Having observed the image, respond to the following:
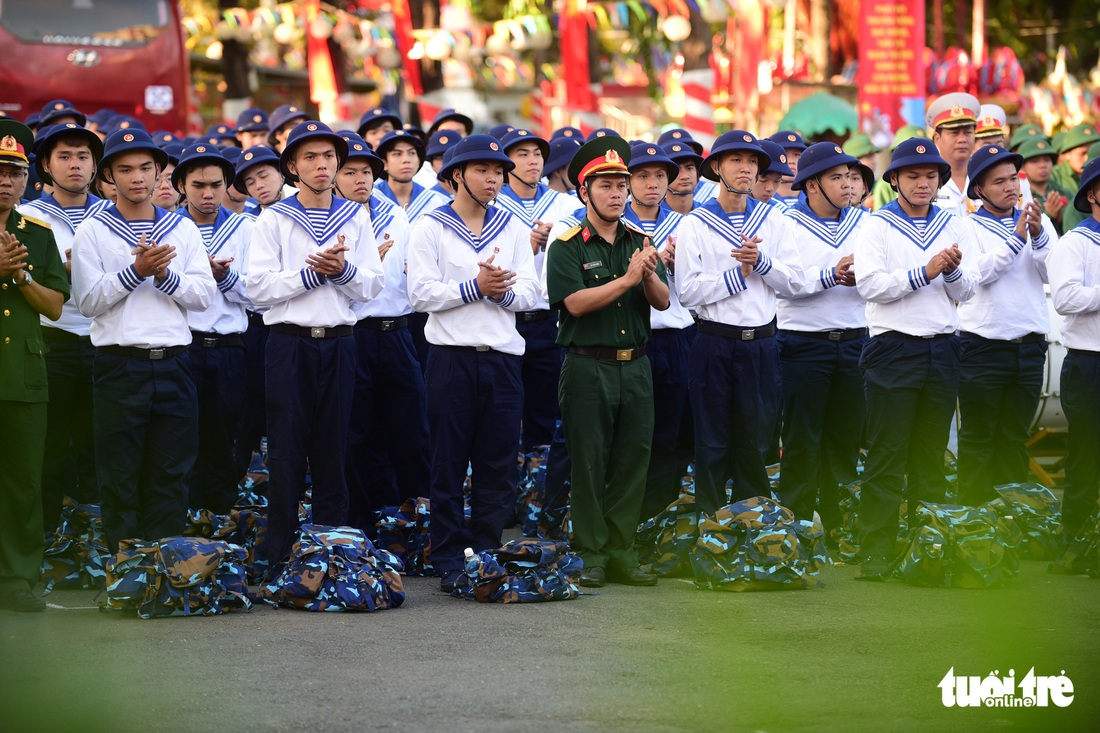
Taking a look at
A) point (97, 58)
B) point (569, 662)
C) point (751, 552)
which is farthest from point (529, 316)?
point (97, 58)

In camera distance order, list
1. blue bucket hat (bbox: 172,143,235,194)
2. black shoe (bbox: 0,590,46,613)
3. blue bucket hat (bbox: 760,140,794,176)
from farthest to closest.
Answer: blue bucket hat (bbox: 760,140,794,176), blue bucket hat (bbox: 172,143,235,194), black shoe (bbox: 0,590,46,613)

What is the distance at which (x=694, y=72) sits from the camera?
23.4m

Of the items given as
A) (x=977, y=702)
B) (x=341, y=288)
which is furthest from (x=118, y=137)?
(x=977, y=702)

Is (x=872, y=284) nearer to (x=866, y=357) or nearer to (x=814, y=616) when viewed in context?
(x=866, y=357)

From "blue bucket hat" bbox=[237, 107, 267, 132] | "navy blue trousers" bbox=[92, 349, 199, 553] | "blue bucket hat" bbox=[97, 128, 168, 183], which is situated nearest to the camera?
"navy blue trousers" bbox=[92, 349, 199, 553]

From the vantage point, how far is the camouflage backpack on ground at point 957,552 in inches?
347

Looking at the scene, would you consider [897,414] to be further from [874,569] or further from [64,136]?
[64,136]

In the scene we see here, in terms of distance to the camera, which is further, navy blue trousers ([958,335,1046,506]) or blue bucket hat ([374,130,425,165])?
blue bucket hat ([374,130,425,165])

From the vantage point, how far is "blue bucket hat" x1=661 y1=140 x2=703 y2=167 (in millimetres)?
10781

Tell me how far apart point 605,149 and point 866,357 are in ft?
6.71

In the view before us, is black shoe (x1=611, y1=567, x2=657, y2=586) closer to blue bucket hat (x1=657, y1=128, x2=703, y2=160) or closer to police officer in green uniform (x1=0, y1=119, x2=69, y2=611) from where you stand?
police officer in green uniform (x1=0, y1=119, x2=69, y2=611)

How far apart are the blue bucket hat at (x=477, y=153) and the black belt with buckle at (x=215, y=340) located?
219cm

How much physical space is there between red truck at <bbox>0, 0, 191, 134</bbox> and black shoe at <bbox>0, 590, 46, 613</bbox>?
41.4 ft

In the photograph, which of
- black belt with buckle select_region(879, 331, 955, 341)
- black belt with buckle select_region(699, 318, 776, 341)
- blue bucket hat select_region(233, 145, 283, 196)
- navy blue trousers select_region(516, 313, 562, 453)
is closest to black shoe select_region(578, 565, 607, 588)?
black belt with buckle select_region(699, 318, 776, 341)
